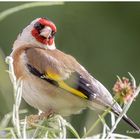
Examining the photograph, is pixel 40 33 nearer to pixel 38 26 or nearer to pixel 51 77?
pixel 38 26

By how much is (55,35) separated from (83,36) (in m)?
0.11

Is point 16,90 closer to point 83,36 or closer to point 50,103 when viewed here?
point 50,103

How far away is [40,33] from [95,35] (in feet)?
0.57

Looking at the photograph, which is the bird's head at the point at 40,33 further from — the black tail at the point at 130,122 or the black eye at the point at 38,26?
the black tail at the point at 130,122

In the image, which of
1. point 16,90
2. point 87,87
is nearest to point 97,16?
point 87,87

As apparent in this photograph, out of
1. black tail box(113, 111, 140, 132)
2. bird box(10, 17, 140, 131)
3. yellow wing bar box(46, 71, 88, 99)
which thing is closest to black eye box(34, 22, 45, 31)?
bird box(10, 17, 140, 131)

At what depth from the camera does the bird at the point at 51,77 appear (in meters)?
1.29

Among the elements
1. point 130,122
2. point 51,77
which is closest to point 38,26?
point 51,77

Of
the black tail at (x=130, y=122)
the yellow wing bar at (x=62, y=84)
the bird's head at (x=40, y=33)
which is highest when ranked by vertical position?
the bird's head at (x=40, y=33)

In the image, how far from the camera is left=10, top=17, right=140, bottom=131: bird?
129 centimetres

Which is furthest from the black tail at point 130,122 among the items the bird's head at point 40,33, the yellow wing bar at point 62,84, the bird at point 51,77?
the bird's head at point 40,33

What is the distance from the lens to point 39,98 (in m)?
1.33

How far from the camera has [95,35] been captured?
4.72 feet

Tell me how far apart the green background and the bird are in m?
0.03
